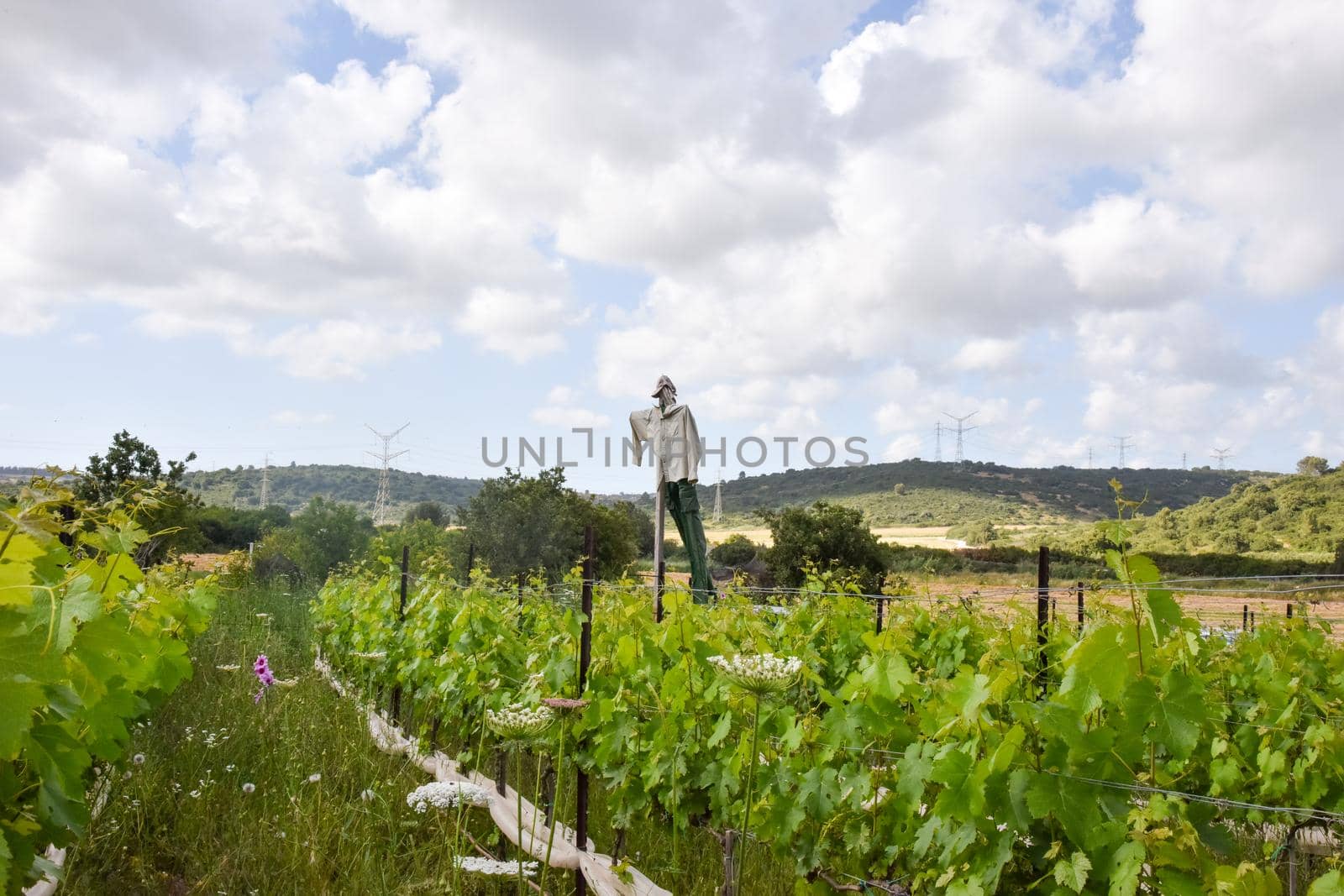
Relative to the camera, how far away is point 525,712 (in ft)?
6.98

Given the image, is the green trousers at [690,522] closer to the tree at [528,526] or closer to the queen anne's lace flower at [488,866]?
the queen anne's lace flower at [488,866]

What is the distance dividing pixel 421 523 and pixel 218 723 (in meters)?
21.8

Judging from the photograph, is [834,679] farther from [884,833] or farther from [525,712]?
[525,712]

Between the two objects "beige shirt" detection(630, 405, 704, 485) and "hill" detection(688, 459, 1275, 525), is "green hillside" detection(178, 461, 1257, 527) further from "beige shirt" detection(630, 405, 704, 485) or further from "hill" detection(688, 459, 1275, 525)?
"beige shirt" detection(630, 405, 704, 485)

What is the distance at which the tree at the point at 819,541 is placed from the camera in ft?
70.7

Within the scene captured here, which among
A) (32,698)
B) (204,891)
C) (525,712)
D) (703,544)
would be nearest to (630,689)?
(525,712)

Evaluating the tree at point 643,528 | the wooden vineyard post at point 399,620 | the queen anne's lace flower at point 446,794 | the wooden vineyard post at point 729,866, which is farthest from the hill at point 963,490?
the wooden vineyard post at point 729,866

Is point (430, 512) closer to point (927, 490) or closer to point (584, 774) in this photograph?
point (927, 490)

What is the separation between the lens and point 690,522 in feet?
28.6

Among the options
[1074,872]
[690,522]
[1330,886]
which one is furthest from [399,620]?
[1330,886]

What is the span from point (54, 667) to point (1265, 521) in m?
43.7

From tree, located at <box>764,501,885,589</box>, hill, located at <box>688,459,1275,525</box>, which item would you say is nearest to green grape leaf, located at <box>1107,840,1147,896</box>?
tree, located at <box>764,501,885,589</box>

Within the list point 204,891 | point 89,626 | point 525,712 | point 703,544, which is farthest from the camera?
point 703,544

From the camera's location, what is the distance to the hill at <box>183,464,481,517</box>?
196 feet
